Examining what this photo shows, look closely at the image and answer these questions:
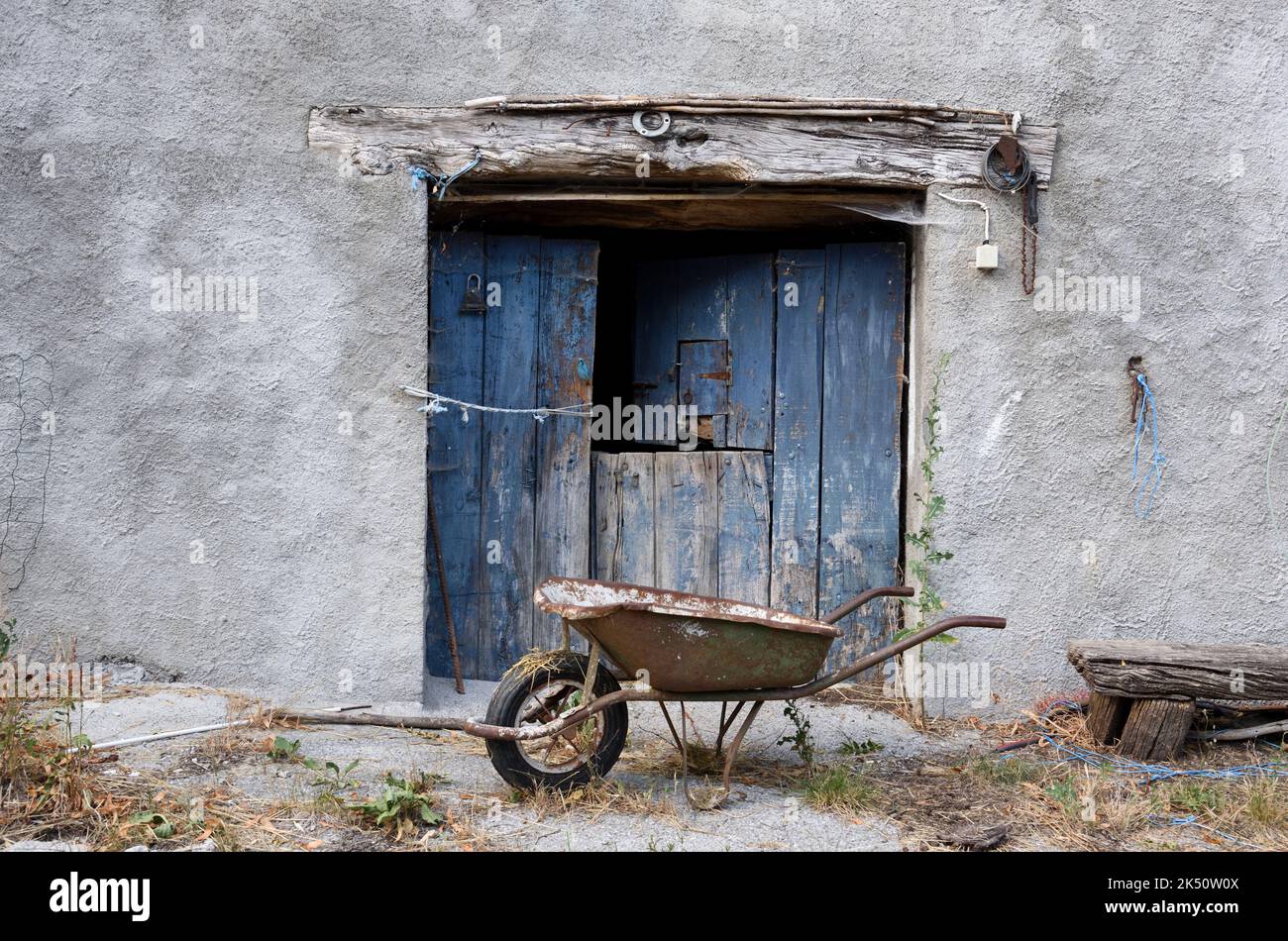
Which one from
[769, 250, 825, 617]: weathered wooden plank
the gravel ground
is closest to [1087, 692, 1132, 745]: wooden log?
the gravel ground

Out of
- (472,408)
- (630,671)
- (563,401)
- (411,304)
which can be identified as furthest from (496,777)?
(411,304)

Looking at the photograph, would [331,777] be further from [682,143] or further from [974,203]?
[974,203]

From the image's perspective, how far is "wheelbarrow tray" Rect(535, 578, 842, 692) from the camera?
354cm

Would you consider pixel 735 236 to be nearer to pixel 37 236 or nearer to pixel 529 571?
pixel 529 571

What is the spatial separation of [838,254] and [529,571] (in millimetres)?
2153

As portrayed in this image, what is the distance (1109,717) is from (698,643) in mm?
1891

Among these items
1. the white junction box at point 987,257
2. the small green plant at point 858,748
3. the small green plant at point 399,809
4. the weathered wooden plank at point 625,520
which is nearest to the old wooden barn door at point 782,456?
the weathered wooden plank at point 625,520

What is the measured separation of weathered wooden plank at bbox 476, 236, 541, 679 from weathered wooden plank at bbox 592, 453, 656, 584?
0.37 meters

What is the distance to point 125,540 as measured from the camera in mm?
4738

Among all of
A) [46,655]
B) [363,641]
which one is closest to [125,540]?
[46,655]

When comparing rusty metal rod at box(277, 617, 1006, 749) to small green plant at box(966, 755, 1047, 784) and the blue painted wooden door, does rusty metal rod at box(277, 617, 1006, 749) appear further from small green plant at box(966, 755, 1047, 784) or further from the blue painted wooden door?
the blue painted wooden door

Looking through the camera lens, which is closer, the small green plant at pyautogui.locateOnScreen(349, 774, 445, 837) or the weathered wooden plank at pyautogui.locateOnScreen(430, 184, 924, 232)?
the small green plant at pyautogui.locateOnScreen(349, 774, 445, 837)

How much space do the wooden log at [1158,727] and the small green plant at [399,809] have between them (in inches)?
107

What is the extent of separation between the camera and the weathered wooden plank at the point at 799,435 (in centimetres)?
Result: 528
